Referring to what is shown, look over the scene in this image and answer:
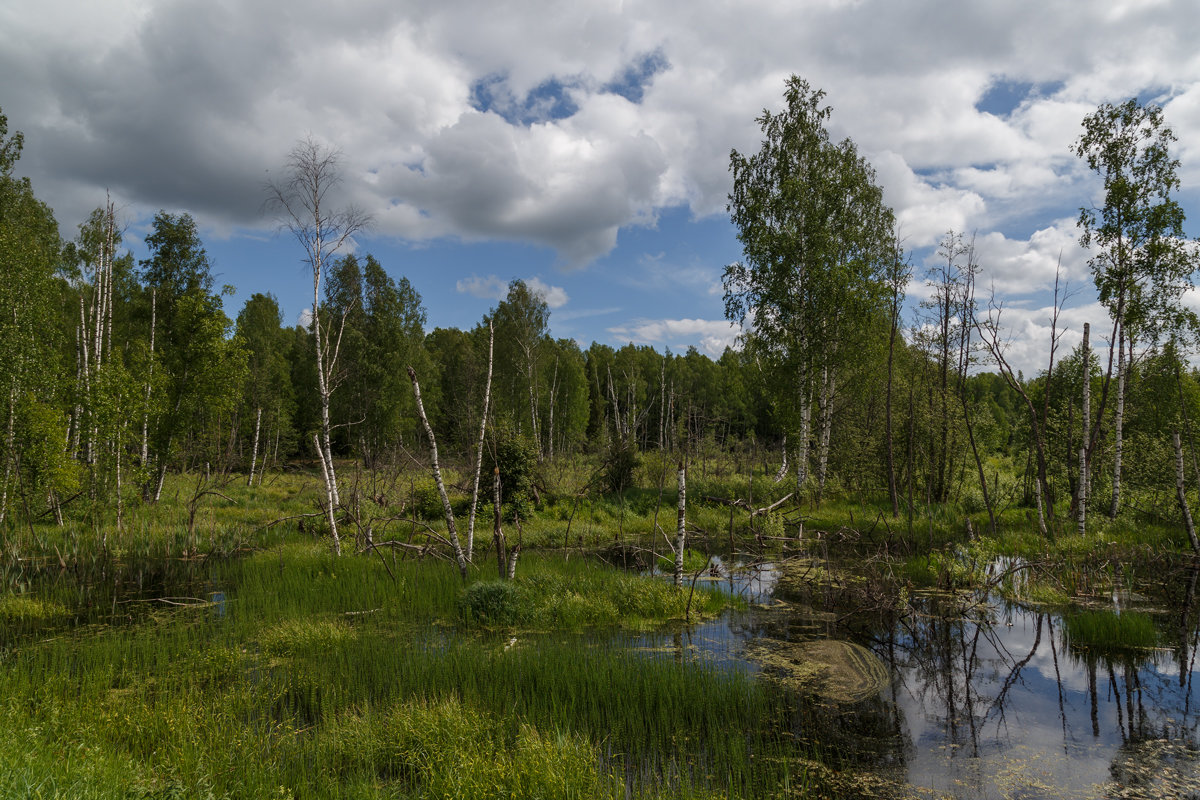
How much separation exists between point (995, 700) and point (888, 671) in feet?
4.05

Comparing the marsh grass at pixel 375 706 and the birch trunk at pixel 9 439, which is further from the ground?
the birch trunk at pixel 9 439

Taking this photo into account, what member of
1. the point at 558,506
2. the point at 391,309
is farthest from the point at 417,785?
the point at 391,309

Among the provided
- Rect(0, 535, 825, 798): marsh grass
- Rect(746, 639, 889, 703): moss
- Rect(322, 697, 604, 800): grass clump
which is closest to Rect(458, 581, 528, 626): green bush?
Rect(0, 535, 825, 798): marsh grass

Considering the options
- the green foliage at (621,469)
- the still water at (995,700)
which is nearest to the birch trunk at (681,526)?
the still water at (995,700)

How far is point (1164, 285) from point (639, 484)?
59.9 feet

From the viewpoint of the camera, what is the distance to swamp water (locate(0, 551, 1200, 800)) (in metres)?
5.69

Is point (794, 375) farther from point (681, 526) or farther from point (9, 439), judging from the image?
point (9, 439)

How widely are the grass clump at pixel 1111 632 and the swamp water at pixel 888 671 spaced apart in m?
0.09

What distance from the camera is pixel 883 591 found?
11148mm

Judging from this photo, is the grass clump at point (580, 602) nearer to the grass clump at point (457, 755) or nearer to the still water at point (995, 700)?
the still water at point (995, 700)

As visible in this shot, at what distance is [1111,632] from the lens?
9102mm

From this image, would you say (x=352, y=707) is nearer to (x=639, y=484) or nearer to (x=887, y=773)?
(x=887, y=773)

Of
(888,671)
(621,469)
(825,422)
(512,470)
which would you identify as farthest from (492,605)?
(825,422)

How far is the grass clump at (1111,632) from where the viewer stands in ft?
29.2
